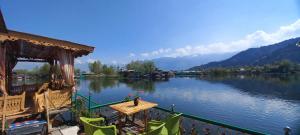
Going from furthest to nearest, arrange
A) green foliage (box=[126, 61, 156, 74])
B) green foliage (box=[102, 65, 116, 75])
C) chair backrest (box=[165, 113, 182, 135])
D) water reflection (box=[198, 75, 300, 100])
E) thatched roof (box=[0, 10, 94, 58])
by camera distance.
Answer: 1. green foliage (box=[126, 61, 156, 74])
2. green foliage (box=[102, 65, 116, 75])
3. water reflection (box=[198, 75, 300, 100])
4. thatched roof (box=[0, 10, 94, 58])
5. chair backrest (box=[165, 113, 182, 135])

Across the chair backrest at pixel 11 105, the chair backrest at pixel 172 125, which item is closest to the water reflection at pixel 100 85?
the chair backrest at pixel 11 105

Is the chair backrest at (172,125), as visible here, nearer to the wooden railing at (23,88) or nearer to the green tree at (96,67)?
the wooden railing at (23,88)

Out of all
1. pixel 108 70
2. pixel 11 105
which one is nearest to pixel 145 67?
pixel 108 70

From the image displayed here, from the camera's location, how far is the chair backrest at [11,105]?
7389mm

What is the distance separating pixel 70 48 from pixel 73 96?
2.45m

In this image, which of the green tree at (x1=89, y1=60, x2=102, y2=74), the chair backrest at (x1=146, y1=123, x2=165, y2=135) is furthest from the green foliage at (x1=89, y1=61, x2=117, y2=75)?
the chair backrest at (x1=146, y1=123, x2=165, y2=135)

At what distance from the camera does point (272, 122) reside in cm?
2106

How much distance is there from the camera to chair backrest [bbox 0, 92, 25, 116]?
739 centimetres

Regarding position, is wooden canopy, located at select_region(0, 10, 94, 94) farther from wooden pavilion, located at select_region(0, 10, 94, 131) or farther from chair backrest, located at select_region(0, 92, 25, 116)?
chair backrest, located at select_region(0, 92, 25, 116)

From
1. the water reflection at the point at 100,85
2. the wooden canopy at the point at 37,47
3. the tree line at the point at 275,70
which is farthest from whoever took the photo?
the tree line at the point at 275,70

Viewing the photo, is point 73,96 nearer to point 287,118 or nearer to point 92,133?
point 92,133

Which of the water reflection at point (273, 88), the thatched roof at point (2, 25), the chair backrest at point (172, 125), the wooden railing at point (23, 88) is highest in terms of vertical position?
the thatched roof at point (2, 25)

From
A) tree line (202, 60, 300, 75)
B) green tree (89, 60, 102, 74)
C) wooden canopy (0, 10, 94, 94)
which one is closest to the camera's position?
wooden canopy (0, 10, 94, 94)

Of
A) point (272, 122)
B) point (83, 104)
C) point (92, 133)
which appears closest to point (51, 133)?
point (83, 104)
